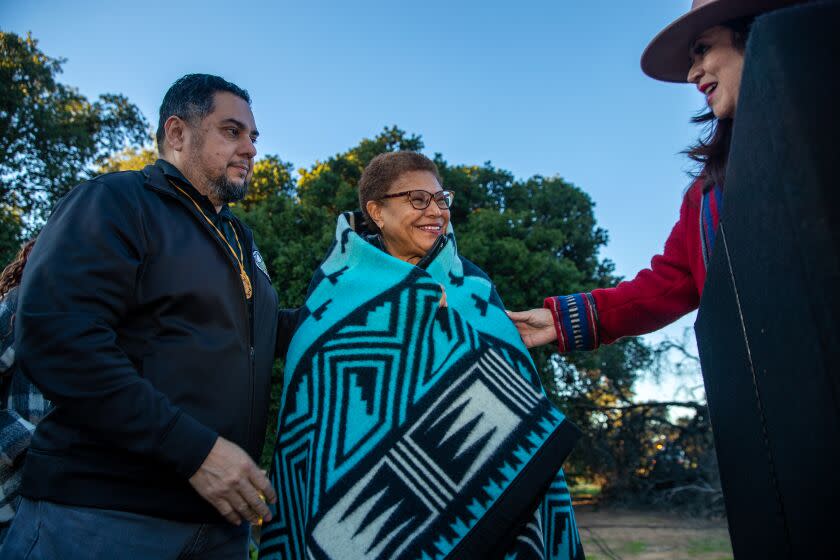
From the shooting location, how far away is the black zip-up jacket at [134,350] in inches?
59.8

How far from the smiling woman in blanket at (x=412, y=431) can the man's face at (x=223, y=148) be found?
1.86ft

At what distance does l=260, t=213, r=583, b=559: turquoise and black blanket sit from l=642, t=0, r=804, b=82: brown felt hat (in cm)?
116

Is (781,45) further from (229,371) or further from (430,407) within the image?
(229,371)

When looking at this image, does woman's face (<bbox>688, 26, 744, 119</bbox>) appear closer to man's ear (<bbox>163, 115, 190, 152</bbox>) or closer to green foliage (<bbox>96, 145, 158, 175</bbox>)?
man's ear (<bbox>163, 115, 190, 152</bbox>)

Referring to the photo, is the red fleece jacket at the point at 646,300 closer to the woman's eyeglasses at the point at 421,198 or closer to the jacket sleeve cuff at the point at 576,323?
the jacket sleeve cuff at the point at 576,323

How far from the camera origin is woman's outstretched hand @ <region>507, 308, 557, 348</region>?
2471 millimetres

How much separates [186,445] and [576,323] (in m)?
1.64

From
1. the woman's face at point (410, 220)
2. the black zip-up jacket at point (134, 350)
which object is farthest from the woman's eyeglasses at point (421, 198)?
the black zip-up jacket at point (134, 350)

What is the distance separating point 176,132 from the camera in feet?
7.45

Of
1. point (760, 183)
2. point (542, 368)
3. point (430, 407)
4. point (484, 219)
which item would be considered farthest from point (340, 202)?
point (760, 183)

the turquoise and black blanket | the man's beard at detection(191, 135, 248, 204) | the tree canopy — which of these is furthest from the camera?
the tree canopy

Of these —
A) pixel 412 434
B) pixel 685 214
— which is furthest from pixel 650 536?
pixel 412 434

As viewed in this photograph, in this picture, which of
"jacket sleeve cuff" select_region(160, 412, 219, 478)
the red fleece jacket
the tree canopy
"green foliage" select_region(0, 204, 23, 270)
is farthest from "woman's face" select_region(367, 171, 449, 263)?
A: the tree canopy

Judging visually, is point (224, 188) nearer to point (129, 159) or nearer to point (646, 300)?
point (646, 300)
